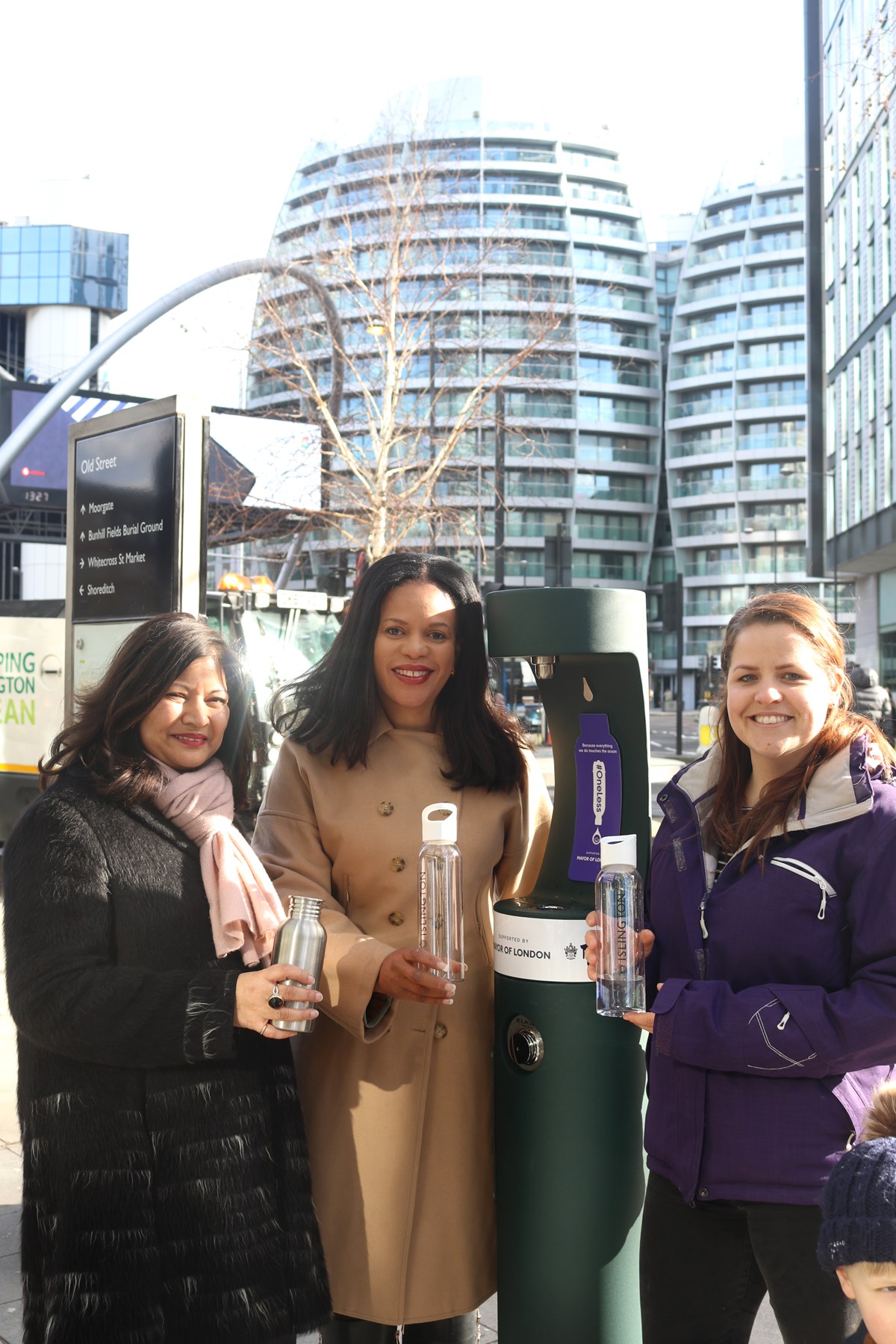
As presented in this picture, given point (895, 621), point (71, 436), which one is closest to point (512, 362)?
point (71, 436)

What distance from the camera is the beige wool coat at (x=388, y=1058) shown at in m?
2.48

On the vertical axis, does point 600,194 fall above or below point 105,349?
above

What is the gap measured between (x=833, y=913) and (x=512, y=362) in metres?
15.4

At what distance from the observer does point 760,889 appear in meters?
2.13

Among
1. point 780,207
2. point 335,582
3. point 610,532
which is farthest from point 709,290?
point 335,582

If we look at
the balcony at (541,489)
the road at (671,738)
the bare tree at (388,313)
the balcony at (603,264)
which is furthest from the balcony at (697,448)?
the bare tree at (388,313)

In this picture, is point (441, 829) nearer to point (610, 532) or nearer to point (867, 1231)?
point (867, 1231)

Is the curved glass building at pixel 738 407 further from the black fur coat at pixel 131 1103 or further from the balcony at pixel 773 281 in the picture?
the black fur coat at pixel 131 1103

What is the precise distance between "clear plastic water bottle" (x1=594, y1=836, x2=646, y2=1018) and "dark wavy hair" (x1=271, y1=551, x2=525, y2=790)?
0.44m

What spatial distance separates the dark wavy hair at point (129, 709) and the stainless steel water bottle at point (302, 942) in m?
0.39

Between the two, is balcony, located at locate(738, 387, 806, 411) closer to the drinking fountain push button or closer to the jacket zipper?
the drinking fountain push button

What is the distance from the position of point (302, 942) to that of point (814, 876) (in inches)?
35.2

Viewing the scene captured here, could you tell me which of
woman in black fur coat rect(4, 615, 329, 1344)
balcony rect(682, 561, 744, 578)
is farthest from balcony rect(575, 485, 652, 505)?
woman in black fur coat rect(4, 615, 329, 1344)

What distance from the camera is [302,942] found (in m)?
2.12
